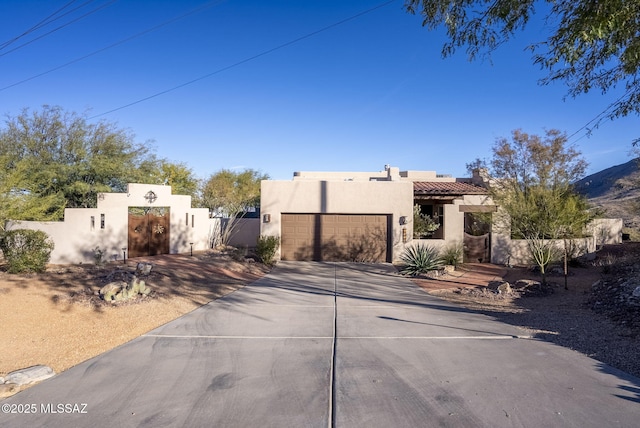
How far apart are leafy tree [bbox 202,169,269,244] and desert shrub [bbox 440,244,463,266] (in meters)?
12.0

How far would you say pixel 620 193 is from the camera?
41594mm

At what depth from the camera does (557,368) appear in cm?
535

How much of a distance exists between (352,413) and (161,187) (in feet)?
57.9

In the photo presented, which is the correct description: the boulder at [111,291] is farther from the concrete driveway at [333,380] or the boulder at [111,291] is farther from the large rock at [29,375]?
the large rock at [29,375]

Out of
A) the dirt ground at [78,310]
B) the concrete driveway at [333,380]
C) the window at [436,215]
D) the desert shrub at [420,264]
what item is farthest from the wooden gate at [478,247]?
the concrete driveway at [333,380]

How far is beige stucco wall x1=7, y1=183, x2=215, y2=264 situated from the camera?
1736 centimetres

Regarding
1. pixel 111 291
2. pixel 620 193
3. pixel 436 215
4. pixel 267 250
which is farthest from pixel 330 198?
pixel 620 193

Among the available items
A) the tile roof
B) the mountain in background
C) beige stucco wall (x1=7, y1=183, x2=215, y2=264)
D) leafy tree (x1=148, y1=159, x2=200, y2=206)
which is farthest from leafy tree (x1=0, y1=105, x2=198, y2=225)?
the mountain in background

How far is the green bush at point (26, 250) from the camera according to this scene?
1215cm

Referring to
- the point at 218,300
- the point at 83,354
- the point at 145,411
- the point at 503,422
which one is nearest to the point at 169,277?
the point at 218,300

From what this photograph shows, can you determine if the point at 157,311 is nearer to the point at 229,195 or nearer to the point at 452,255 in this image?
the point at 452,255

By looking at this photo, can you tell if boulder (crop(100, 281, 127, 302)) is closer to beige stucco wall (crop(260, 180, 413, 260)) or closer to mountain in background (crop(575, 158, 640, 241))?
beige stucco wall (crop(260, 180, 413, 260))

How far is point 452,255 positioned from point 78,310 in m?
13.1

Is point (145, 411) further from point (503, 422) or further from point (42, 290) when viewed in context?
point (42, 290)
